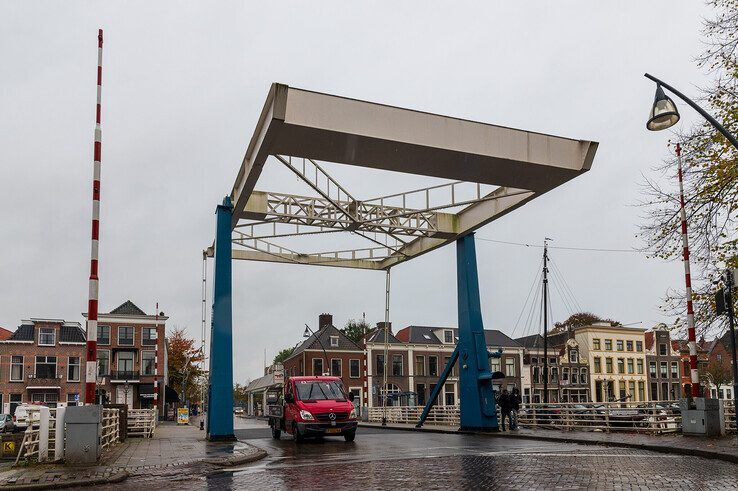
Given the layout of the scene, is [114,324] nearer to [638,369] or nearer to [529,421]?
[529,421]

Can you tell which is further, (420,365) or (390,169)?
(420,365)

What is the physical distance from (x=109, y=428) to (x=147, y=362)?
148 feet

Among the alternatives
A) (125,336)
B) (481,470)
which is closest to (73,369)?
(125,336)

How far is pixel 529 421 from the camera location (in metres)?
27.0

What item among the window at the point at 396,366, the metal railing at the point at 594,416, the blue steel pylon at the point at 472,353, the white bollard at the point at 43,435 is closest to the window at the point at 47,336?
the window at the point at 396,366

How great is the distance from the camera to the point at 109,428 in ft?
55.4

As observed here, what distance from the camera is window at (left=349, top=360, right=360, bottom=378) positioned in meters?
64.5

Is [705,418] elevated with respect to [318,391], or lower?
lower

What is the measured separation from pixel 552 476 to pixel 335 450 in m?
7.34

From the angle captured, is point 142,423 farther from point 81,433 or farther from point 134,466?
point 81,433

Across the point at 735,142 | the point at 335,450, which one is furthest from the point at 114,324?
the point at 735,142

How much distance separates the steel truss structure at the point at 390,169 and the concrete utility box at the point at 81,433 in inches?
254

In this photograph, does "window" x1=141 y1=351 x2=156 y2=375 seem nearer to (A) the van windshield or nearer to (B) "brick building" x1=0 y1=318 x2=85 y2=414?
(B) "brick building" x1=0 y1=318 x2=85 y2=414

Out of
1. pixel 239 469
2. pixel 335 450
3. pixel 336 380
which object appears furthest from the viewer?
pixel 336 380
